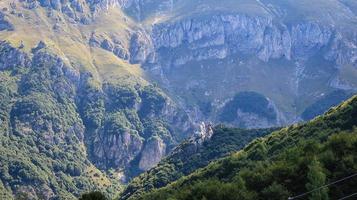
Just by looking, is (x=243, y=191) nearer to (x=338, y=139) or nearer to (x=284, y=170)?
(x=284, y=170)

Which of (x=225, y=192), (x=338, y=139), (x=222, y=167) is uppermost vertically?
(x=338, y=139)

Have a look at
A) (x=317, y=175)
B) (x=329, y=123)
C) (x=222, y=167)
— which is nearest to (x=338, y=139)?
(x=317, y=175)

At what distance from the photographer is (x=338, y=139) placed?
4267 inches

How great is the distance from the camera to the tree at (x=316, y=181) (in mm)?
88188

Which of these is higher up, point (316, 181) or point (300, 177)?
point (316, 181)

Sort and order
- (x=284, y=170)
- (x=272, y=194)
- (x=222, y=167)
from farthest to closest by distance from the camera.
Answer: (x=222, y=167)
(x=284, y=170)
(x=272, y=194)

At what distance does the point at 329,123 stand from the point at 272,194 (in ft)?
208

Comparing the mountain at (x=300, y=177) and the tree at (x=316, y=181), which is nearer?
the tree at (x=316, y=181)

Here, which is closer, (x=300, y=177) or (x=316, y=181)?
(x=316, y=181)

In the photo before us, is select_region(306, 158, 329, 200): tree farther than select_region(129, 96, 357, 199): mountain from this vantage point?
No

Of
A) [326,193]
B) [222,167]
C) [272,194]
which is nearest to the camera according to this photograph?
[326,193]

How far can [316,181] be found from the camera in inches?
3595

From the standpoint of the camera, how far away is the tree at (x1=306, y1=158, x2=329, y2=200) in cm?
8819

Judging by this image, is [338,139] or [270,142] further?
[270,142]
